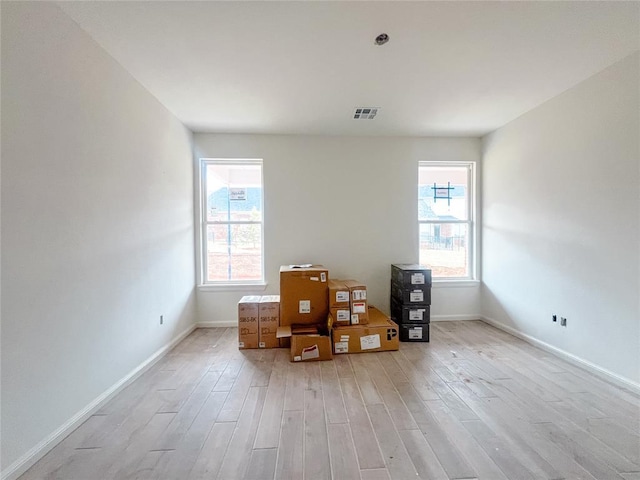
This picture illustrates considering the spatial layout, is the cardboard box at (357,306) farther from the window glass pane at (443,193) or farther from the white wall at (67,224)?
the white wall at (67,224)

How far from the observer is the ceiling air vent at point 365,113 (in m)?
3.03

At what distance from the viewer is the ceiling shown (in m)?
1.71

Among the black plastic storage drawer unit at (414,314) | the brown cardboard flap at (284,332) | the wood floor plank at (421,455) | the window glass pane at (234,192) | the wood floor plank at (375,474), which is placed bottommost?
the wood floor plank at (421,455)

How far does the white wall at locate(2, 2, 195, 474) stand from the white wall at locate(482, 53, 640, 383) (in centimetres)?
416

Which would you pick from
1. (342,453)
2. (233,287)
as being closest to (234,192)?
(233,287)

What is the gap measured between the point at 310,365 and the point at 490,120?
364cm

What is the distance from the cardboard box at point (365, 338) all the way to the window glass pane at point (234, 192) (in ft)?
6.57

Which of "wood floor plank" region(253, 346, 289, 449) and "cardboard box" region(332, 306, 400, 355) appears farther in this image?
"cardboard box" region(332, 306, 400, 355)

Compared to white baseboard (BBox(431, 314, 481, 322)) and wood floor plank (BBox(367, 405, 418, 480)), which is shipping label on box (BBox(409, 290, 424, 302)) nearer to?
white baseboard (BBox(431, 314, 481, 322))

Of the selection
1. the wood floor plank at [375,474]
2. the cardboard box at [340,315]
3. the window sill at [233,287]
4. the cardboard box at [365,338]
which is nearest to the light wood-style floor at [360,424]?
the wood floor plank at [375,474]

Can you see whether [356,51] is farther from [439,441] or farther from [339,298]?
[439,441]

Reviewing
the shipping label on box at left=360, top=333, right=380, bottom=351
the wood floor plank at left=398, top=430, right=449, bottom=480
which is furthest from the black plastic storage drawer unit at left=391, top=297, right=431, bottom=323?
the wood floor plank at left=398, top=430, right=449, bottom=480

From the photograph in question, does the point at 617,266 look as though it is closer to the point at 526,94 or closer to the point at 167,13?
the point at 526,94

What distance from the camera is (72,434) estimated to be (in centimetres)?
173
